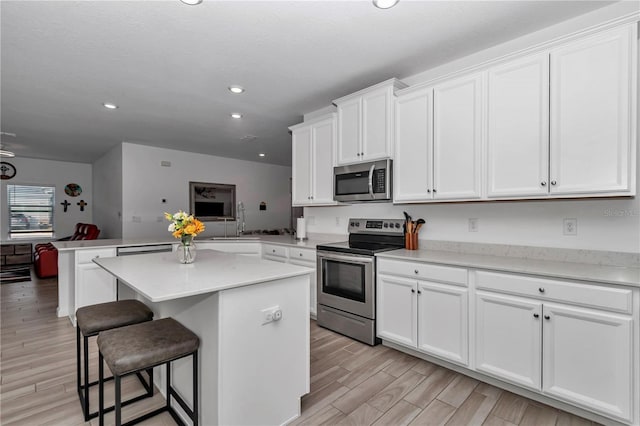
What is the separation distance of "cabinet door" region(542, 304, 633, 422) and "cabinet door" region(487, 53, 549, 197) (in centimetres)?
84

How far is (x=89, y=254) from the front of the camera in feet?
11.4

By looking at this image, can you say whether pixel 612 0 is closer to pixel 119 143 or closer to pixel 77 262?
pixel 77 262

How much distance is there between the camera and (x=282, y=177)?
8.74 metres

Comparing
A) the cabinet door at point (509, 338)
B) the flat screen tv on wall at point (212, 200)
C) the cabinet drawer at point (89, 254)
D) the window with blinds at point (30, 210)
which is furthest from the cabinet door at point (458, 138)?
the window with blinds at point (30, 210)

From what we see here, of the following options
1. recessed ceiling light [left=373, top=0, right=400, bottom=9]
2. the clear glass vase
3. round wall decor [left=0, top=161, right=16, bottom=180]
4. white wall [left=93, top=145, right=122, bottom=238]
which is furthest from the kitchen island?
round wall decor [left=0, top=161, right=16, bottom=180]

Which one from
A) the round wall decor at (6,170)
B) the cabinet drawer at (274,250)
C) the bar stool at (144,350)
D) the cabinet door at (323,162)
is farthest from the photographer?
the round wall decor at (6,170)

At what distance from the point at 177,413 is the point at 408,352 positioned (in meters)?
1.83

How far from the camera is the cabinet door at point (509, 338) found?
1933mm

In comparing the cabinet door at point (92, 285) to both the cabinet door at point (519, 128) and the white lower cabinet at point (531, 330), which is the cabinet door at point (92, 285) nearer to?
the white lower cabinet at point (531, 330)

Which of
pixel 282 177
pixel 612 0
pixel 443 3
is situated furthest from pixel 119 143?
pixel 612 0

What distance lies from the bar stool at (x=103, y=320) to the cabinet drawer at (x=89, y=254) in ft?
5.78

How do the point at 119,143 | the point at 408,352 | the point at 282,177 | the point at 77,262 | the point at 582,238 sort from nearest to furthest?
the point at 582,238 < the point at 408,352 < the point at 77,262 < the point at 119,143 < the point at 282,177

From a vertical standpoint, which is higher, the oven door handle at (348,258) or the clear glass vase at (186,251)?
the clear glass vase at (186,251)

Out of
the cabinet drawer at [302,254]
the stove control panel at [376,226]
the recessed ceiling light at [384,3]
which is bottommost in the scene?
the cabinet drawer at [302,254]
